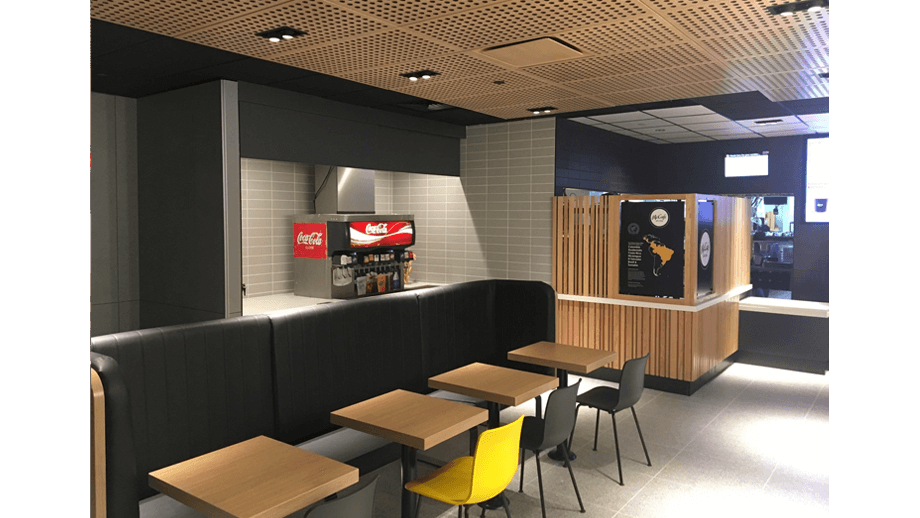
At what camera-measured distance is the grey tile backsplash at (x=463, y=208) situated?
256 inches

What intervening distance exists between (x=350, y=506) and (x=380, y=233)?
4728 mm

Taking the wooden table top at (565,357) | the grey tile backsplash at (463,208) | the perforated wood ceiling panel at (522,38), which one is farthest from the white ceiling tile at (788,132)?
the wooden table top at (565,357)

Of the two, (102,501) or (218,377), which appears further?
(218,377)

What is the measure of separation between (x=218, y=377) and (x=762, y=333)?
→ 6226 millimetres

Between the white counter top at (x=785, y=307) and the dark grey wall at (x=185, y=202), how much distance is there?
5.75 meters

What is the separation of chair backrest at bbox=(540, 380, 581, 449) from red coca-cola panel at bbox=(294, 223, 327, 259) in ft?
11.5

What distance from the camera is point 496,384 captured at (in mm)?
3811

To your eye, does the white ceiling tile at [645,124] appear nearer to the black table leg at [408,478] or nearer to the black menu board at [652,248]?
the black menu board at [652,248]

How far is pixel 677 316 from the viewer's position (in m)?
6.03

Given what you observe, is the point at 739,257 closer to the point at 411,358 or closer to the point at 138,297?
the point at 411,358

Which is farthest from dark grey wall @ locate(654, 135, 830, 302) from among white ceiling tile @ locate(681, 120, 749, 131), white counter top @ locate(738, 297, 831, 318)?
white ceiling tile @ locate(681, 120, 749, 131)

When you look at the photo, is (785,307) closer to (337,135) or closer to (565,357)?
(565,357)

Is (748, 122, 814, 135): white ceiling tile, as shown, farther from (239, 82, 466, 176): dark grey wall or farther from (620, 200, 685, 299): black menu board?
(239, 82, 466, 176): dark grey wall
